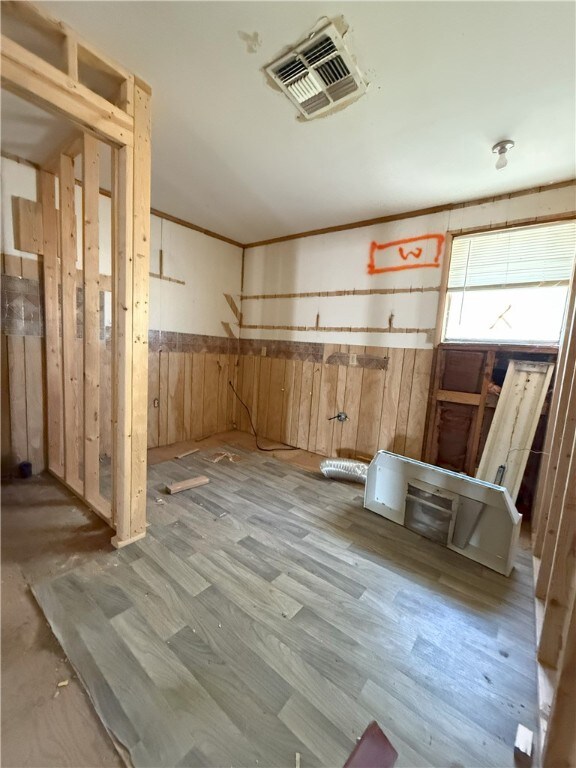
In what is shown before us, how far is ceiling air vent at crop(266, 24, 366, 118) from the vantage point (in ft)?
4.65

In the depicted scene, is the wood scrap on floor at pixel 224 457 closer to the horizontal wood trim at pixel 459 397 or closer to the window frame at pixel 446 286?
the horizontal wood trim at pixel 459 397

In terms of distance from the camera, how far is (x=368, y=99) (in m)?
1.69

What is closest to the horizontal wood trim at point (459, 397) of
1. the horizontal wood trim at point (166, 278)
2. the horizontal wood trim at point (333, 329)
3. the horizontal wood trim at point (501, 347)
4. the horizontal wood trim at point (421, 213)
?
the horizontal wood trim at point (501, 347)

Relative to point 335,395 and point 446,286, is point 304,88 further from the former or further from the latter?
point 335,395

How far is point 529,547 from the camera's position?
2154 millimetres

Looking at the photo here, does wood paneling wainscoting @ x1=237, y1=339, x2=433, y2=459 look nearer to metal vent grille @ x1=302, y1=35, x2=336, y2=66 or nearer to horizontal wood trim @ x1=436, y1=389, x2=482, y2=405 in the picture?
horizontal wood trim @ x1=436, y1=389, x2=482, y2=405

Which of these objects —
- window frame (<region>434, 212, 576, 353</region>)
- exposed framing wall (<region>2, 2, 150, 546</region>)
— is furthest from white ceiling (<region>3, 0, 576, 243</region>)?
window frame (<region>434, 212, 576, 353</region>)

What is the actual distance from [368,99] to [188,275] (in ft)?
8.95

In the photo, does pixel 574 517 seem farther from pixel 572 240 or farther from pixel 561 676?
pixel 572 240

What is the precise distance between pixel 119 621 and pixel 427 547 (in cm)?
189

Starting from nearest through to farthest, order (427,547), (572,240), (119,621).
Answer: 1. (119,621)
2. (427,547)
3. (572,240)

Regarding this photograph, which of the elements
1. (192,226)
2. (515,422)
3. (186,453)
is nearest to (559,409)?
(515,422)

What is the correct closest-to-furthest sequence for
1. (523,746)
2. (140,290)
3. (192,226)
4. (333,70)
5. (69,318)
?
(523,746)
(333,70)
(140,290)
(69,318)
(192,226)

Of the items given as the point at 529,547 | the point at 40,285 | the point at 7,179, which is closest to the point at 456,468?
the point at 529,547
